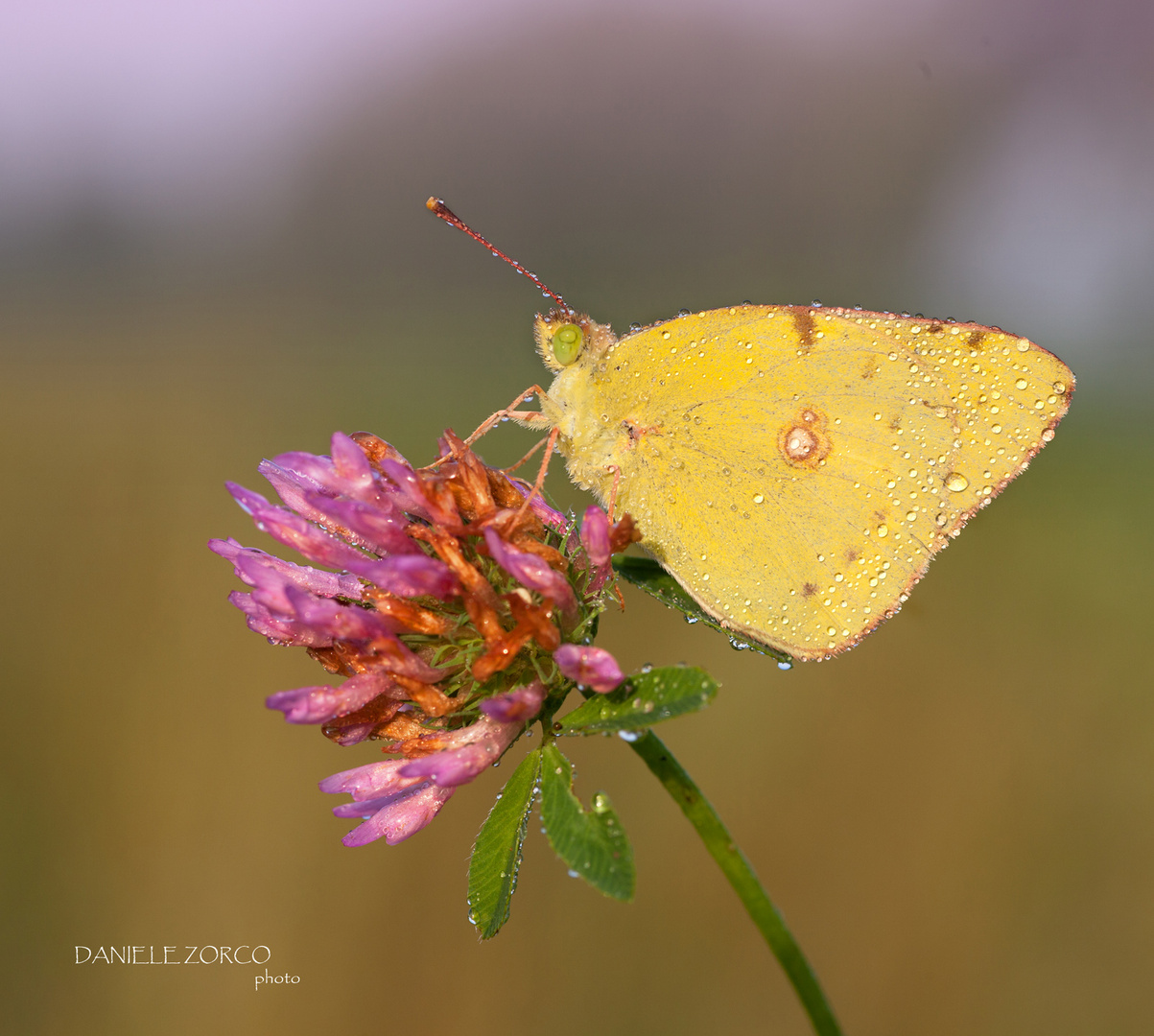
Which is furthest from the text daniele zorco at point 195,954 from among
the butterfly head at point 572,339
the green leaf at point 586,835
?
the butterfly head at point 572,339

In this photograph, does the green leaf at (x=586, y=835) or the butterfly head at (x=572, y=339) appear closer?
the green leaf at (x=586, y=835)

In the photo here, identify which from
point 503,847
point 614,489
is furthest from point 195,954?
point 614,489

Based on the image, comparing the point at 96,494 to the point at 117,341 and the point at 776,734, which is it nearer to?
the point at 117,341

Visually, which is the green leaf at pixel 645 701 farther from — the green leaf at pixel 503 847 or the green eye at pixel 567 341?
the green eye at pixel 567 341

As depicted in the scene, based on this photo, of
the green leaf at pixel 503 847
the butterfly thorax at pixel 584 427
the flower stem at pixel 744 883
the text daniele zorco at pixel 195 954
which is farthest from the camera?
the text daniele zorco at pixel 195 954

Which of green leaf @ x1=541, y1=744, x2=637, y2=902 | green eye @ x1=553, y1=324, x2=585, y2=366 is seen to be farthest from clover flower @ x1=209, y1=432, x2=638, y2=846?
green eye @ x1=553, y1=324, x2=585, y2=366

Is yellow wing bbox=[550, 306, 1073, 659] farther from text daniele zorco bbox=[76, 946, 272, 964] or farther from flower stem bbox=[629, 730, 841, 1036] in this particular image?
text daniele zorco bbox=[76, 946, 272, 964]
